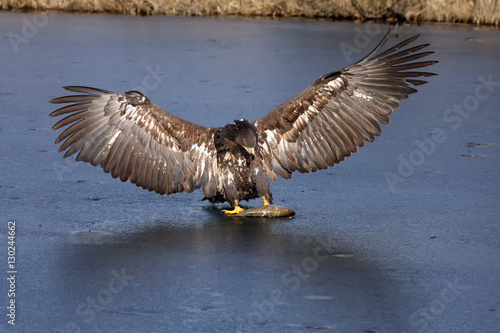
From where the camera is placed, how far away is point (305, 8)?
57.1 feet

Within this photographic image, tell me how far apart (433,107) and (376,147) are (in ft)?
6.37

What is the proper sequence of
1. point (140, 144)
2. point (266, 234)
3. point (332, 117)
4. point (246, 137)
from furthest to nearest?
point (332, 117) < point (140, 144) < point (246, 137) < point (266, 234)

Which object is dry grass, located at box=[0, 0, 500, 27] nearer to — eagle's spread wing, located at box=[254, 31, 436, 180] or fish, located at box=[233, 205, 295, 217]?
eagle's spread wing, located at box=[254, 31, 436, 180]

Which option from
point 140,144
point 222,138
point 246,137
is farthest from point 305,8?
point 246,137

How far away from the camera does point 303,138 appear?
632 cm

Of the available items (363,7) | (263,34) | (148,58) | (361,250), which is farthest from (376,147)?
(363,7)

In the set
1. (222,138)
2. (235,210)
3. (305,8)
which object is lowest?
(235,210)

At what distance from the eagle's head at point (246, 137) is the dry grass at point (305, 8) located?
36.4 ft

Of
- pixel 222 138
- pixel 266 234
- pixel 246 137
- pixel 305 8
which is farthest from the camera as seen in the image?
pixel 305 8

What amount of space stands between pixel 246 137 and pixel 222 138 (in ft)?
0.71

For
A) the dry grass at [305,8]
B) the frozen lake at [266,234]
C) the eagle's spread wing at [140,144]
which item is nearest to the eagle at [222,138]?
the eagle's spread wing at [140,144]

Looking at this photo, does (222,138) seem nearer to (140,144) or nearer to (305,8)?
(140,144)

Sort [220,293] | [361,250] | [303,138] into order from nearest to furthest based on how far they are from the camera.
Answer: [220,293] → [361,250] → [303,138]

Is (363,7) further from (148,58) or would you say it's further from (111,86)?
(111,86)
